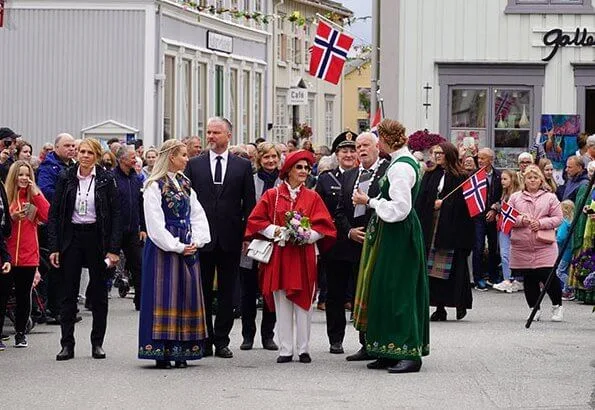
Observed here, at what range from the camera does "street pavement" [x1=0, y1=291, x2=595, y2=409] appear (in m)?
11.8

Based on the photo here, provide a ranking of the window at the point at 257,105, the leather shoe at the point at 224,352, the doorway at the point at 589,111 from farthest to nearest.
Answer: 1. the window at the point at 257,105
2. the doorway at the point at 589,111
3. the leather shoe at the point at 224,352

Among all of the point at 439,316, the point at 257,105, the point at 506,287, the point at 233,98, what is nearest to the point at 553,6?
the point at 506,287

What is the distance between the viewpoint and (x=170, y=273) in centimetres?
1361

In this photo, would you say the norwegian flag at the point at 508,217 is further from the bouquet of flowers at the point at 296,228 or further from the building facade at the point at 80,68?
the building facade at the point at 80,68

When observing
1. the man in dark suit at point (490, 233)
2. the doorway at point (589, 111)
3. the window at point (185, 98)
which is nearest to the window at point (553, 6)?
the doorway at point (589, 111)

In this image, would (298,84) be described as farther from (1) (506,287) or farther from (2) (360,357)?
(2) (360,357)

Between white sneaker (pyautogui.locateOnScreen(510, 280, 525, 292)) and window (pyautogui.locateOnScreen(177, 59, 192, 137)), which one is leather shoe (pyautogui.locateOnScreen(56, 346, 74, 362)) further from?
window (pyautogui.locateOnScreen(177, 59, 192, 137))

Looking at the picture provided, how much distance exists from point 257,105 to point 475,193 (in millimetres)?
32711

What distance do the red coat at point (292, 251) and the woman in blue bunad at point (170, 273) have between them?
661 millimetres

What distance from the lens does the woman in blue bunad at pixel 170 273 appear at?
13.6 m

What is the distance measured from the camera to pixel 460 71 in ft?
92.8

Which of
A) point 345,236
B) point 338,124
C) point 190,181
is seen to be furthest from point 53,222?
point 338,124

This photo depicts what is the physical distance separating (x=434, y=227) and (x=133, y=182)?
3.65 metres

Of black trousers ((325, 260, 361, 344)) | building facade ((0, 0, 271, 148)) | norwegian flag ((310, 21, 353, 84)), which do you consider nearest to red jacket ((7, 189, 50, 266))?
black trousers ((325, 260, 361, 344))
